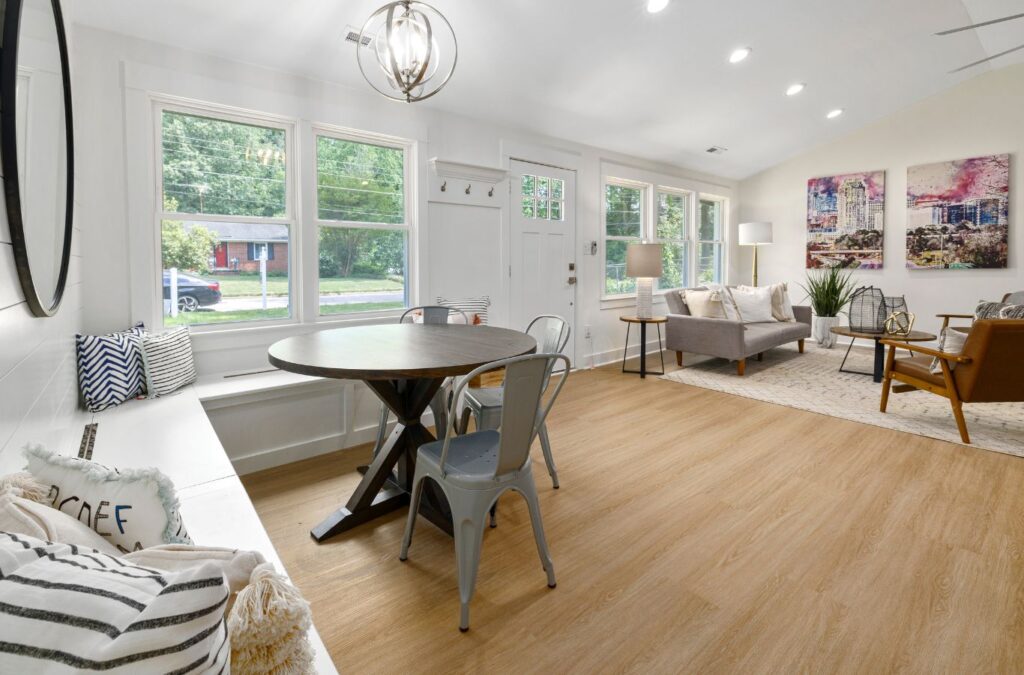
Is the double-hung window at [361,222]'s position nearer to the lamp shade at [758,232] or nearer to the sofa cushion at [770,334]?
the sofa cushion at [770,334]

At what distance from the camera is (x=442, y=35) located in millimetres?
3430

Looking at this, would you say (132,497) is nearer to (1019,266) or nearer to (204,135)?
(204,135)

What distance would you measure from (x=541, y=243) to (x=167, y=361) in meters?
3.39

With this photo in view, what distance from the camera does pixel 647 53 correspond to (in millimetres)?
4086

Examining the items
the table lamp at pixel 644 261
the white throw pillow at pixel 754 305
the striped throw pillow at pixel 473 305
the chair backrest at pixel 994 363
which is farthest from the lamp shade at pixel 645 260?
the chair backrest at pixel 994 363

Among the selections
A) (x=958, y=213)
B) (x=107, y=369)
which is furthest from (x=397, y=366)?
(x=958, y=213)

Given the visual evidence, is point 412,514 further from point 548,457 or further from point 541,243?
point 541,243

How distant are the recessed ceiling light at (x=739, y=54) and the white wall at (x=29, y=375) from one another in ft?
16.0

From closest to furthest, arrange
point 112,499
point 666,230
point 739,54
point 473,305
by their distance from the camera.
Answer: point 112,499 → point 739,54 → point 473,305 → point 666,230

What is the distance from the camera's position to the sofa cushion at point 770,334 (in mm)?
5299

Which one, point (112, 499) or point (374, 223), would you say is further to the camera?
point (374, 223)

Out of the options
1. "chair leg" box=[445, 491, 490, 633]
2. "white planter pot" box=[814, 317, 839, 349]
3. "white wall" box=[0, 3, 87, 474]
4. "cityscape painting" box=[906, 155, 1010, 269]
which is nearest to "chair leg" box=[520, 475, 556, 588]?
"chair leg" box=[445, 491, 490, 633]

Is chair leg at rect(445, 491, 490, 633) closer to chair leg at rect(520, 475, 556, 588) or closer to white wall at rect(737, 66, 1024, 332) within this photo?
chair leg at rect(520, 475, 556, 588)

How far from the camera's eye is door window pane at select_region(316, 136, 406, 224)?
367cm
